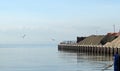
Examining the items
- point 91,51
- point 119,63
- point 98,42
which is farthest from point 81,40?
point 119,63

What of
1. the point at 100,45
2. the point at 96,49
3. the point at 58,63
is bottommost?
the point at 58,63

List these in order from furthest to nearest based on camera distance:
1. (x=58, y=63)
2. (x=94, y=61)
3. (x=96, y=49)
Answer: (x=96, y=49) < (x=94, y=61) < (x=58, y=63)

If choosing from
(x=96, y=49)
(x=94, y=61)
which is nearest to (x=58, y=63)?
(x=94, y=61)

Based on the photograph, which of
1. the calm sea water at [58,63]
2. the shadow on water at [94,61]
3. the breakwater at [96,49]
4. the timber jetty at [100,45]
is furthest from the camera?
the timber jetty at [100,45]

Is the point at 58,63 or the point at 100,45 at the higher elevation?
the point at 100,45

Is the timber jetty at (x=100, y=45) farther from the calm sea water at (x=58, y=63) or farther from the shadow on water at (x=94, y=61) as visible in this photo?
the calm sea water at (x=58, y=63)

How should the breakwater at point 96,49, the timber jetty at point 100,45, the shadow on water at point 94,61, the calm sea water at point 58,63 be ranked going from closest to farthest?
the shadow on water at point 94,61, the calm sea water at point 58,63, the breakwater at point 96,49, the timber jetty at point 100,45

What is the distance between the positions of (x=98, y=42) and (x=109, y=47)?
112ft

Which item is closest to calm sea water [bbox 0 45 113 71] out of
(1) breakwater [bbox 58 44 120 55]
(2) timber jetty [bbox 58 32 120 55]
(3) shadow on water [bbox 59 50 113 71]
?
(3) shadow on water [bbox 59 50 113 71]

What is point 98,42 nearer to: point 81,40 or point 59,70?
point 81,40

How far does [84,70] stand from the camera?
53750 millimetres

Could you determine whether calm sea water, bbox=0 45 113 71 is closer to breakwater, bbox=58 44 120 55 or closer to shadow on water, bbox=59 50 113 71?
shadow on water, bbox=59 50 113 71

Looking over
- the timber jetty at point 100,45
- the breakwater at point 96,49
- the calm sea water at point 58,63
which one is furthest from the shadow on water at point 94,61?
the timber jetty at point 100,45

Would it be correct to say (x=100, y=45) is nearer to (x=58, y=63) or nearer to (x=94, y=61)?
(x=94, y=61)
